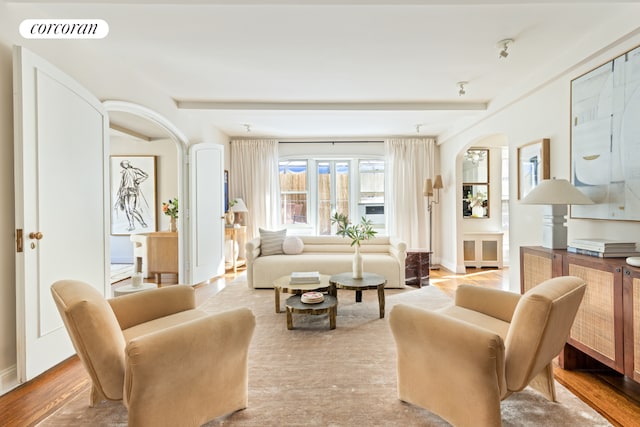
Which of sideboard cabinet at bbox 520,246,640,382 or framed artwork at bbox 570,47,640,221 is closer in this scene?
sideboard cabinet at bbox 520,246,640,382

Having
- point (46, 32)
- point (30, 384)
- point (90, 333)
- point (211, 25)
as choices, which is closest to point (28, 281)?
point (30, 384)

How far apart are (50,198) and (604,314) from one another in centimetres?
370

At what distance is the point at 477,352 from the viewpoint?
145 centimetres

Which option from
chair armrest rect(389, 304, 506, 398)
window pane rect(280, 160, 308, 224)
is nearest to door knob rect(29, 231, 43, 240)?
chair armrest rect(389, 304, 506, 398)

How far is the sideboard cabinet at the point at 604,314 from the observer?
5.97 feet

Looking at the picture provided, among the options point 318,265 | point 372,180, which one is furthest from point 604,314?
point 372,180

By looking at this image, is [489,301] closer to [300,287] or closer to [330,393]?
[330,393]

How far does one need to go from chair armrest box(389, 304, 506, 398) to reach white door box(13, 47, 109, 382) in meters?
2.31

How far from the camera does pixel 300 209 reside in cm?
677

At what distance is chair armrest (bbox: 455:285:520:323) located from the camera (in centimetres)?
207

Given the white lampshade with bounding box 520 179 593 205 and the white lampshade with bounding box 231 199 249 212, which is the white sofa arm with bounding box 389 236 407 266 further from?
the white lampshade with bounding box 231 199 249 212

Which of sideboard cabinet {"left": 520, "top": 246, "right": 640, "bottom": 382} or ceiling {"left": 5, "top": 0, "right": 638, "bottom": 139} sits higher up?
ceiling {"left": 5, "top": 0, "right": 638, "bottom": 139}

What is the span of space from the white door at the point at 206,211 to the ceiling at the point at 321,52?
1.96ft

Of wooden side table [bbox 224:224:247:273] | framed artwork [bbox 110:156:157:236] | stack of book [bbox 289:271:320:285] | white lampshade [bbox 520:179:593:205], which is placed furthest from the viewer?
framed artwork [bbox 110:156:157:236]
